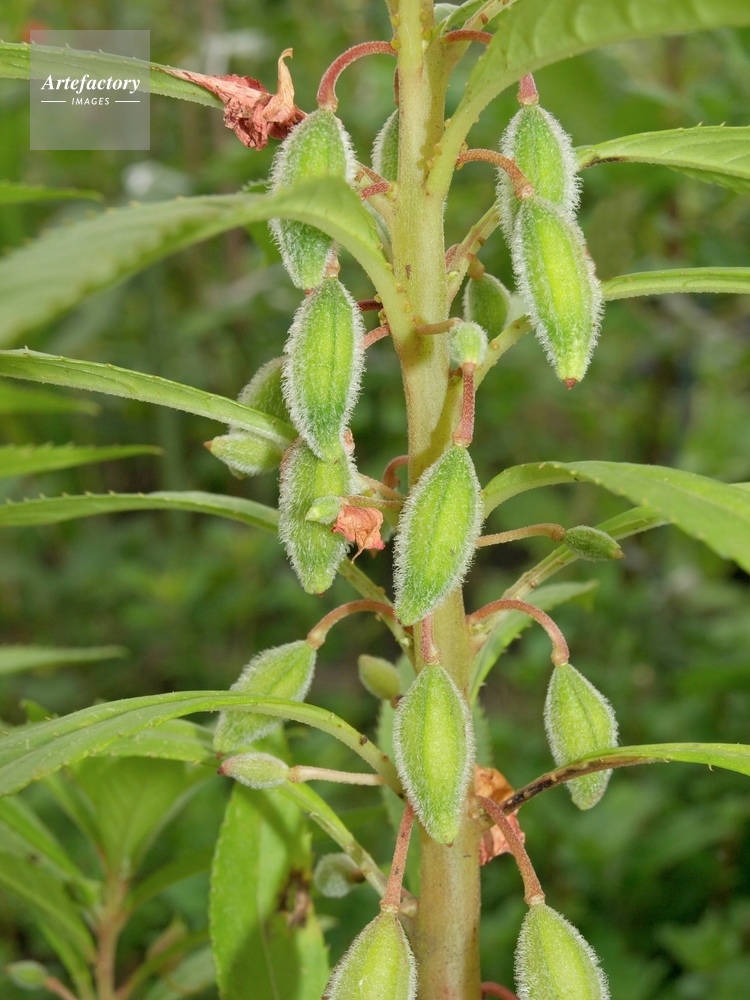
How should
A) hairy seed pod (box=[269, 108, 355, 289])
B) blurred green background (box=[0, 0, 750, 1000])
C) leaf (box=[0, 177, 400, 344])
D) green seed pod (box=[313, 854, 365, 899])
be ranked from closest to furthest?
leaf (box=[0, 177, 400, 344]) → hairy seed pod (box=[269, 108, 355, 289]) → green seed pod (box=[313, 854, 365, 899]) → blurred green background (box=[0, 0, 750, 1000])

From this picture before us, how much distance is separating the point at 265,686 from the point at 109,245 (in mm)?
539

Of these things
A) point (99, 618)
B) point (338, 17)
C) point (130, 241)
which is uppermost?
point (338, 17)

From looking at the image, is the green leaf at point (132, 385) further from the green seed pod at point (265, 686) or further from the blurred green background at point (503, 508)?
the blurred green background at point (503, 508)

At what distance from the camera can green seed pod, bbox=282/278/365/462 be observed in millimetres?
833

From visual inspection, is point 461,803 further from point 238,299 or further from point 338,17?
point 338,17

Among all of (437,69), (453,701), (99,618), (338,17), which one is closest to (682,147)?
(437,69)

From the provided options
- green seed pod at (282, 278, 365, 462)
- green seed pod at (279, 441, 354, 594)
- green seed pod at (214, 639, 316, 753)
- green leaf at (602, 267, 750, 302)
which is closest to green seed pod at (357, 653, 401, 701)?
green seed pod at (214, 639, 316, 753)

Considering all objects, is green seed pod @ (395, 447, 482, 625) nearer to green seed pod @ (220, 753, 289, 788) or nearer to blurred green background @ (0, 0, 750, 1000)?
green seed pod @ (220, 753, 289, 788)

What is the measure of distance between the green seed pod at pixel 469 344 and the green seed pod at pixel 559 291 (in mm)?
48

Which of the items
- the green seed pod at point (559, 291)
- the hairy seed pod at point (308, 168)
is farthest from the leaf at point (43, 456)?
the green seed pod at point (559, 291)

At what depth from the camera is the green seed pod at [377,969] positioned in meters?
0.82

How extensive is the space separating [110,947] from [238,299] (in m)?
3.08

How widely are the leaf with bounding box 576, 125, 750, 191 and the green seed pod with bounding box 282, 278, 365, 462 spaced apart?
0.27m

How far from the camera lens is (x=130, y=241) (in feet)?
1.75
